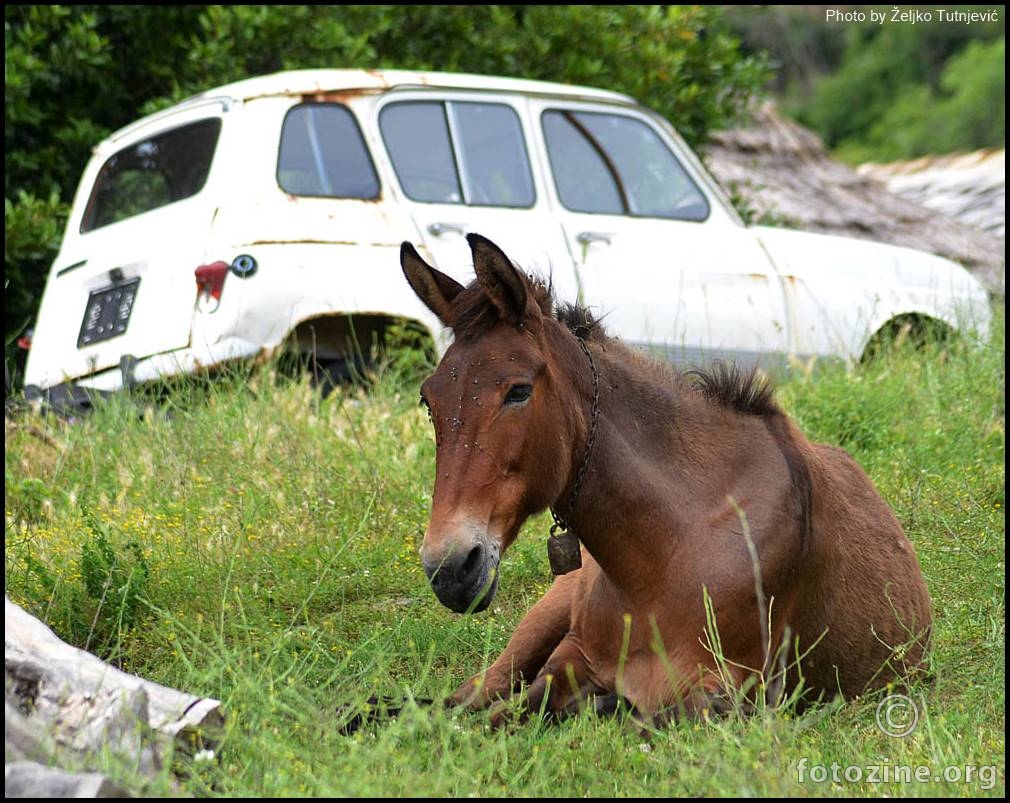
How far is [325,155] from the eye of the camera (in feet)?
25.4

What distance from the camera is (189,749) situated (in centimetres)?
354

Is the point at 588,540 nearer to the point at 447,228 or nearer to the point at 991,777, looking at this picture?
the point at 991,777

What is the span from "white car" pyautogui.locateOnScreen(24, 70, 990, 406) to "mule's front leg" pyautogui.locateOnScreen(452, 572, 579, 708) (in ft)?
9.06

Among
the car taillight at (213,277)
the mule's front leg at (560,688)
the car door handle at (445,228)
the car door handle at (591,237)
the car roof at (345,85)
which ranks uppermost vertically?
the car roof at (345,85)

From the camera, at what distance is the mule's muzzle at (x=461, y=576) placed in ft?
11.9

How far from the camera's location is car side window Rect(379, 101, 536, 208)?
795 cm

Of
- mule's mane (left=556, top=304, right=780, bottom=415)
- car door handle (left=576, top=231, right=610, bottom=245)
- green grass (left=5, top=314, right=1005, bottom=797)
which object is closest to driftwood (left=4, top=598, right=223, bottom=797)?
green grass (left=5, top=314, right=1005, bottom=797)

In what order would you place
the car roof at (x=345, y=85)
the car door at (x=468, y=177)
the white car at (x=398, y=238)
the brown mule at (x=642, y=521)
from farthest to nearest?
the car door at (x=468, y=177)
the car roof at (x=345, y=85)
the white car at (x=398, y=238)
the brown mule at (x=642, y=521)

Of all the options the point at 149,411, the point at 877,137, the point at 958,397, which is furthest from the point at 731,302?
the point at 877,137

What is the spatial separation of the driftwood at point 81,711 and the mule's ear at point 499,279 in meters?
1.43

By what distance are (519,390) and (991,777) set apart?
168cm

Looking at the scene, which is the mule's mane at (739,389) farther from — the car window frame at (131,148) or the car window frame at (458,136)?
the car window frame at (131,148)

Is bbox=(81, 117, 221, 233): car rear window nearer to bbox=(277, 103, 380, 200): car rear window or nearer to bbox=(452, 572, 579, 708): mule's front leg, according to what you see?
bbox=(277, 103, 380, 200): car rear window

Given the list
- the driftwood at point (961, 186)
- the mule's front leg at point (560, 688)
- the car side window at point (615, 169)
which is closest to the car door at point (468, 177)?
the car side window at point (615, 169)
